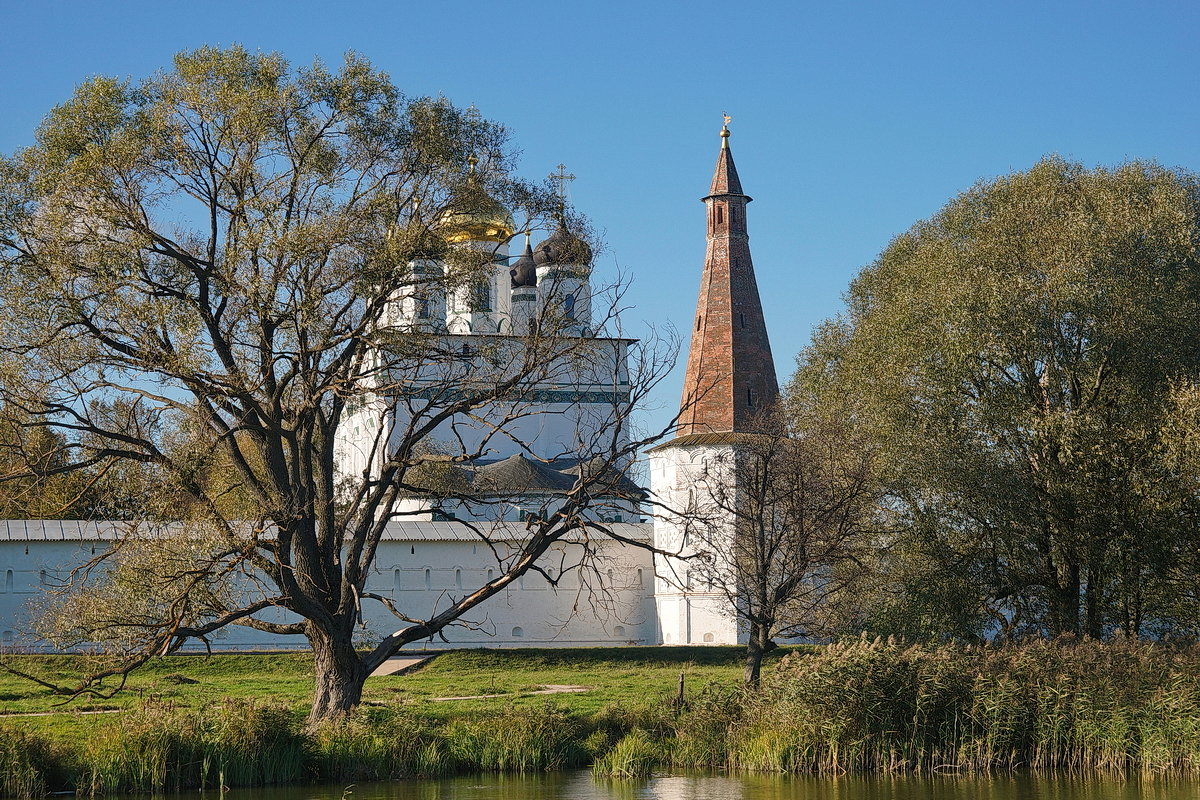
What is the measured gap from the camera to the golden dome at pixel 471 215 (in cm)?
1672

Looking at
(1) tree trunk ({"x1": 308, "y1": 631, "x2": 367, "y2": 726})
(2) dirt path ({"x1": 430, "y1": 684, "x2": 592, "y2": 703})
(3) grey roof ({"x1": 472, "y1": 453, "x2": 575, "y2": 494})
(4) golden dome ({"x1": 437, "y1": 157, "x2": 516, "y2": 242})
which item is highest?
(4) golden dome ({"x1": 437, "y1": 157, "x2": 516, "y2": 242})

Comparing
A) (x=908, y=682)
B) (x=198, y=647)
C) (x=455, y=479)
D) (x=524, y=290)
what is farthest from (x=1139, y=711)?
(x=524, y=290)

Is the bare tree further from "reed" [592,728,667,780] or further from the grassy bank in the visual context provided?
the grassy bank

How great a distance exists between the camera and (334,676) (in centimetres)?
1641

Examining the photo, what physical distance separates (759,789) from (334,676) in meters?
5.33

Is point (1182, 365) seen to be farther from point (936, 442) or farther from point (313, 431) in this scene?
point (313, 431)

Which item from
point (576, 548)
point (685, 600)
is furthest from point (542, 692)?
point (685, 600)

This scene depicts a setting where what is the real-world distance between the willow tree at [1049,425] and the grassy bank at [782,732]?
4.58 m

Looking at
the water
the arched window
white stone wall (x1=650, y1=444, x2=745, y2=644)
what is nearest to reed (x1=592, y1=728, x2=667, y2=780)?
the water

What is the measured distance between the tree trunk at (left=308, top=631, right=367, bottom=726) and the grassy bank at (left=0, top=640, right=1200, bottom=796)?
0.37 m

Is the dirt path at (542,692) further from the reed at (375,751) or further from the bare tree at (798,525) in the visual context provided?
the reed at (375,751)

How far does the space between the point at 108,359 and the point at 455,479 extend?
47.5ft

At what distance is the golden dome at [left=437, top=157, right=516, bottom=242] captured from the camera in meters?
16.7

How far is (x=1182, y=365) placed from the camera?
69.3ft
